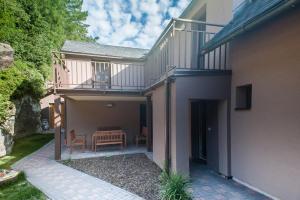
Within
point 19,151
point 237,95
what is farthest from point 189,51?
point 19,151

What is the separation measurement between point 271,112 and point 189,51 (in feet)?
15.4

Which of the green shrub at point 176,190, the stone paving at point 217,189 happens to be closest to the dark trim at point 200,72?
the green shrub at point 176,190

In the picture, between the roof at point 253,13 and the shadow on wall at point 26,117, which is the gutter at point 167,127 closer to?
the roof at point 253,13

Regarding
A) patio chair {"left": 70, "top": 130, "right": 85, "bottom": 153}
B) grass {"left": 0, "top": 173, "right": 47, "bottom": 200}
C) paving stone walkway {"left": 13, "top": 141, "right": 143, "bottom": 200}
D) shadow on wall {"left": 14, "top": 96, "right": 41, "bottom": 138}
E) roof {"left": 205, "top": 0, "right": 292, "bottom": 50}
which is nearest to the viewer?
roof {"left": 205, "top": 0, "right": 292, "bottom": 50}

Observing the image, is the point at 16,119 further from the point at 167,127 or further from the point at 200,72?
the point at 200,72

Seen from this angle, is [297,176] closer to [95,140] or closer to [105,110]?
[95,140]

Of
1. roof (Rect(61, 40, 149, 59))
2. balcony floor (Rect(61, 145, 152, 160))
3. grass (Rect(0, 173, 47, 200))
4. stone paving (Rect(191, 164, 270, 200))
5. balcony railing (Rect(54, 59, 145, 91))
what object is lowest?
balcony floor (Rect(61, 145, 152, 160))

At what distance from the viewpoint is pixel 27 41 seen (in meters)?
12.9

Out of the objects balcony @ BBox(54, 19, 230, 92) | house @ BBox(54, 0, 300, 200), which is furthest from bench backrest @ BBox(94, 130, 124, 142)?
balcony @ BBox(54, 19, 230, 92)

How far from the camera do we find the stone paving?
4.05 m

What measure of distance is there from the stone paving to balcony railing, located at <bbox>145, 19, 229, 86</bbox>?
3.11 metres

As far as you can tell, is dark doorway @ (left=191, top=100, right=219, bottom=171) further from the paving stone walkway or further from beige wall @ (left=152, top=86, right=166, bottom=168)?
the paving stone walkway

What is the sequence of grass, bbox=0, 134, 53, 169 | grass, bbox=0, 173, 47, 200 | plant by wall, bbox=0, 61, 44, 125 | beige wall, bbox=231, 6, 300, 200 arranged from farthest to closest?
plant by wall, bbox=0, 61, 44, 125 < grass, bbox=0, 134, 53, 169 < grass, bbox=0, 173, 47, 200 < beige wall, bbox=231, 6, 300, 200

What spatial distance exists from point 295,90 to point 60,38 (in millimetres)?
18758
